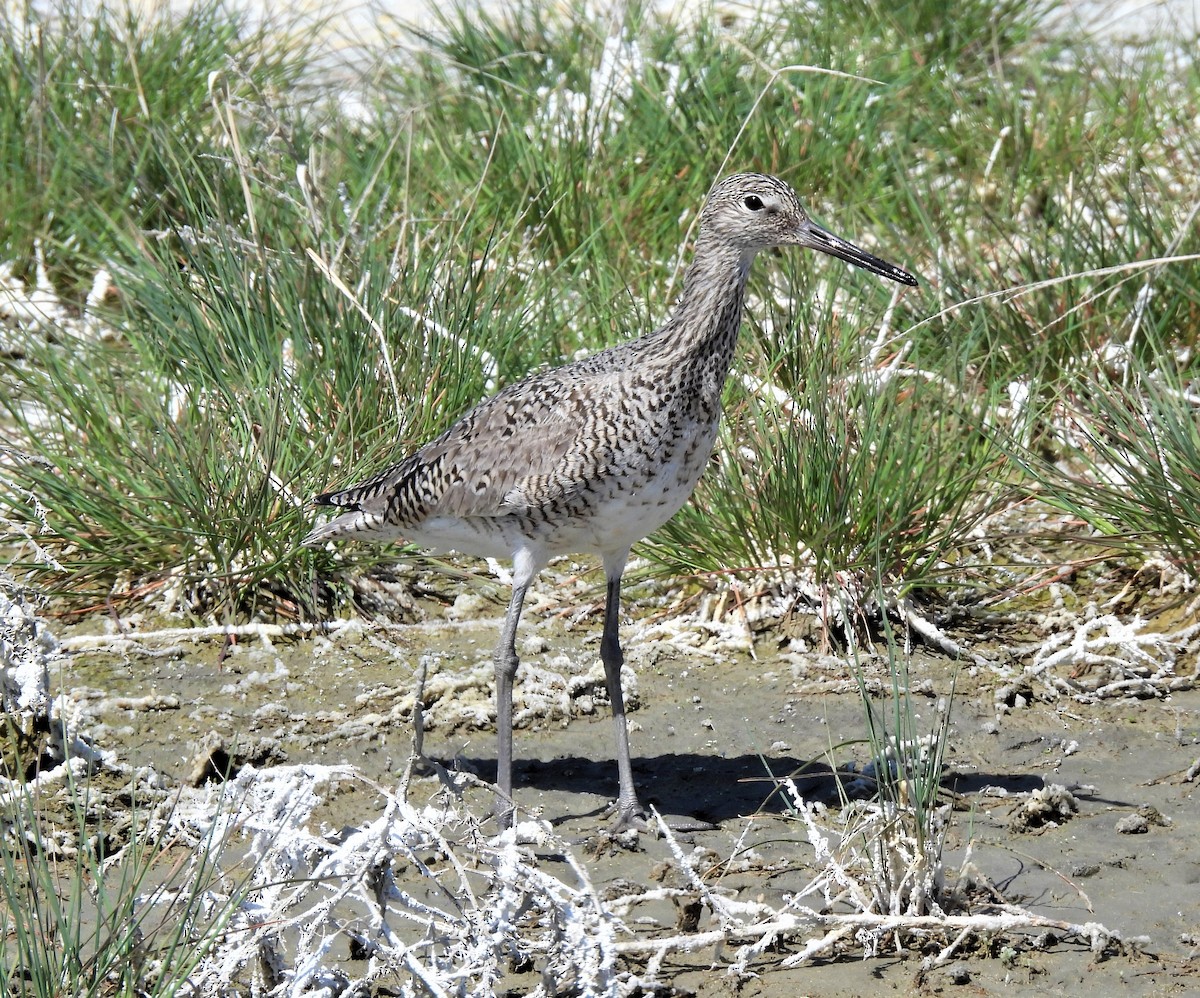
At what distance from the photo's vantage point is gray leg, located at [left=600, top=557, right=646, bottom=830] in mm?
4680

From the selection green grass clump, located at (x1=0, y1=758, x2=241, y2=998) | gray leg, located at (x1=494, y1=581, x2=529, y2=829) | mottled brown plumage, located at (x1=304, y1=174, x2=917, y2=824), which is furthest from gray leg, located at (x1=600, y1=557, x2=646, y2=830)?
green grass clump, located at (x1=0, y1=758, x2=241, y2=998)

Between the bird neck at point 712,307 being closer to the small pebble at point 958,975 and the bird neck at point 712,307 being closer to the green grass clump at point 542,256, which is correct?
the green grass clump at point 542,256

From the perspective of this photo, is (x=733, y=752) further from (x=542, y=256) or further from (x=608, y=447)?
(x=542, y=256)

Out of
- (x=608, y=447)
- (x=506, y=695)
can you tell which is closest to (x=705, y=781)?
(x=506, y=695)

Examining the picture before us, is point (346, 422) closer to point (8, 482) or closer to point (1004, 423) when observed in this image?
point (8, 482)

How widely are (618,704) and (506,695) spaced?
34cm

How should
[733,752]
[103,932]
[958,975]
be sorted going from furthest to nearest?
[733,752]
[103,932]
[958,975]

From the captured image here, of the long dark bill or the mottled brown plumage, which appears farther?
the long dark bill

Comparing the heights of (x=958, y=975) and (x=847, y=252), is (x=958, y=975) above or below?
below

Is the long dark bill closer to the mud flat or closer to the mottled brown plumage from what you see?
the mottled brown plumage

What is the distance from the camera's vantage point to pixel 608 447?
4.54 m

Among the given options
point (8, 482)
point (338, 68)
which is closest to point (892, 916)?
point (8, 482)

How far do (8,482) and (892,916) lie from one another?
3826 millimetres

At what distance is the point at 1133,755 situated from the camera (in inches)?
191
